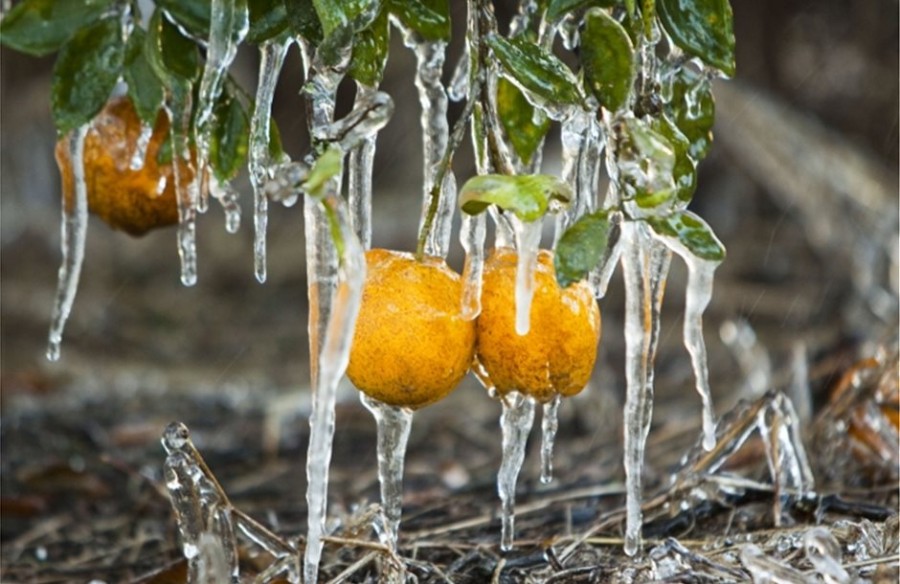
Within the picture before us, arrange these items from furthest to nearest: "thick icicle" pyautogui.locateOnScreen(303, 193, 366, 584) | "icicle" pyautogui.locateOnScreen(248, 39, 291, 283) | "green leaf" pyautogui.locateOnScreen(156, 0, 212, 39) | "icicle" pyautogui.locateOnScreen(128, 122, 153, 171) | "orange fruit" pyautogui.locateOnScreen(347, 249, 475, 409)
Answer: "icicle" pyautogui.locateOnScreen(128, 122, 153, 171) → "green leaf" pyautogui.locateOnScreen(156, 0, 212, 39) → "icicle" pyautogui.locateOnScreen(248, 39, 291, 283) → "orange fruit" pyautogui.locateOnScreen(347, 249, 475, 409) → "thick icicle" pyautogui.locateOnScreen(303, 193, 366, 584)

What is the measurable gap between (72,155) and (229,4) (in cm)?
40

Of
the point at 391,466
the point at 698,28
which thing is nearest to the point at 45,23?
the point at 391,466

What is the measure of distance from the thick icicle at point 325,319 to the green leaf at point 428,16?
0.29 metres

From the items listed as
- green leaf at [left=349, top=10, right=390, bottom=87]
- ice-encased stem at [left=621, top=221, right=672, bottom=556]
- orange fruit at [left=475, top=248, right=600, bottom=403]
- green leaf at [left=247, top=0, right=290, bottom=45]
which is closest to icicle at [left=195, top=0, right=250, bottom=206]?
green leaf at [left=247, top=0, right=290, bottom=45]

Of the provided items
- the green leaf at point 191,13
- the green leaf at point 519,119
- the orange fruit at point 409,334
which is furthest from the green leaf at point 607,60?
the green leaf at point 191,13

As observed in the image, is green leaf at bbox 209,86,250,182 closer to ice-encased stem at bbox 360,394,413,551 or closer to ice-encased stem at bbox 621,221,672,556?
ice-encased stem at bbox 360,394,413,551

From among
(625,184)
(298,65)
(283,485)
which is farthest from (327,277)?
(298,65)

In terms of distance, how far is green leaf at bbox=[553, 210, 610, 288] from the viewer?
133 centimetres

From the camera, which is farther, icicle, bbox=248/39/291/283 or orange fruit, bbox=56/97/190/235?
orange fruit, bbox=56/97/190/235

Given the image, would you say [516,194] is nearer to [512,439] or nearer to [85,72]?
[512,439]

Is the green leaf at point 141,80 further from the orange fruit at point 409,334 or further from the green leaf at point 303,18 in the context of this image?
the orange fruit at point 409,334

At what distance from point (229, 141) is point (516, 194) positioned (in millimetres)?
492

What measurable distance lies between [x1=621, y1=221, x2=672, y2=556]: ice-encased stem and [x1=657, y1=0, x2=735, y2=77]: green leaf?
0.21 meters

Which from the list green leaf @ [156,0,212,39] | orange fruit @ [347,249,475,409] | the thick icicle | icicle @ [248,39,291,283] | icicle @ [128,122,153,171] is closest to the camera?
the thick icicle
